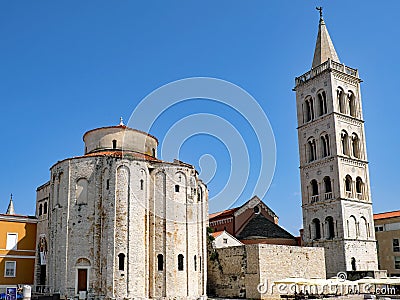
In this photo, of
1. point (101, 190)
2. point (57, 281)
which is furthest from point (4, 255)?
point (101, 190)

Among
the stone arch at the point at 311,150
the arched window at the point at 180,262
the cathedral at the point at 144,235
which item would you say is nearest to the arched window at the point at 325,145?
the stone arch at the point at 311,150

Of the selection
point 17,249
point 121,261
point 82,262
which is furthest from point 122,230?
point 17,249

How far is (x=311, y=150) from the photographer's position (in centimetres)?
6003

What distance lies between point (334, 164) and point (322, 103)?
27.8ft

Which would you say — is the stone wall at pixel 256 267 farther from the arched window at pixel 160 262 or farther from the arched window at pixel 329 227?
the arched window at pixel 160 262

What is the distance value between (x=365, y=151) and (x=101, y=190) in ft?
116

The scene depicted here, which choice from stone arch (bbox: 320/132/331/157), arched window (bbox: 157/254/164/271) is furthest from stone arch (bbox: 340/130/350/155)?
arched window (bbox: 157/254/164/271)

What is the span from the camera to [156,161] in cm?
4244

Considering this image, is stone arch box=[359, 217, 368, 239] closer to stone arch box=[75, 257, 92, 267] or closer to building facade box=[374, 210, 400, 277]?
building facade box=[374, 210, 400, 277]

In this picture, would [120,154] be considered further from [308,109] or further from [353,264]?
[353,264]

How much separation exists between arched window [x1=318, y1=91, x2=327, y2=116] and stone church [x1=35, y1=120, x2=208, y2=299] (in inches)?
906

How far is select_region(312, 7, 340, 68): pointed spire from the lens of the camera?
60750 millimetres

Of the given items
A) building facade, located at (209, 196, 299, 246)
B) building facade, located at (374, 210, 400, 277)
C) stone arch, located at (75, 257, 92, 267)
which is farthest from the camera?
building facade, located at (374, 210, 400, 277)

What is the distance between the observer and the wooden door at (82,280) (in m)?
38.7
